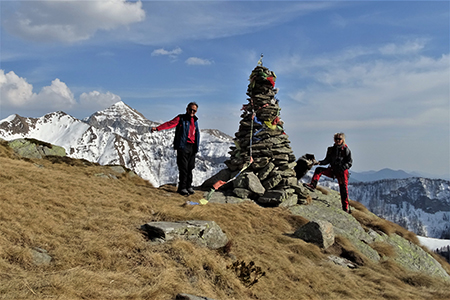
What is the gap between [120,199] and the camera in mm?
11375

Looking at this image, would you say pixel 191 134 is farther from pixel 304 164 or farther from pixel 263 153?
pixel 304 164

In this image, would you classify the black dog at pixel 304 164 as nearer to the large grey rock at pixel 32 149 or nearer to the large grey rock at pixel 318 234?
the large grey rock at pixel 318 234

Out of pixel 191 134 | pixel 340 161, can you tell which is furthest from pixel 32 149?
pixel 340 161

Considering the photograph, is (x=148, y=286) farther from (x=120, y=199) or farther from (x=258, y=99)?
(x=258, y=99)

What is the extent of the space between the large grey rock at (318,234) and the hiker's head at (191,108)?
7.07 meters

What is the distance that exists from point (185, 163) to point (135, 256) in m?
7.41

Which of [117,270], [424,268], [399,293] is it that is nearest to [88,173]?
[117,270]

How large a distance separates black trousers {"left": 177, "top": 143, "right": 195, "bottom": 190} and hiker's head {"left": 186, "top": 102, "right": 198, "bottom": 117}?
1.47 meters

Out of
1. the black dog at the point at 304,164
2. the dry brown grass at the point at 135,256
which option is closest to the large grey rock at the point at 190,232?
the dry brown grass at the point at 135,256

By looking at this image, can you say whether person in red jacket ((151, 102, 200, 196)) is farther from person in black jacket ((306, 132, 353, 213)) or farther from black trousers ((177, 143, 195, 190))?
person in black jacket ((306, 132, 353, 213))

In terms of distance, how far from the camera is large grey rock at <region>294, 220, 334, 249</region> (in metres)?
11.5

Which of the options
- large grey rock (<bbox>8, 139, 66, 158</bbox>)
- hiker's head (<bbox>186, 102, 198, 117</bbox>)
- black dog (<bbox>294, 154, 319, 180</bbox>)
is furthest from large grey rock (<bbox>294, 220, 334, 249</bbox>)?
large grey rock (<bbox>8, 139, 66, 158</bbox>)

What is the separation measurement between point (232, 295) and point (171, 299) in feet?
5.67

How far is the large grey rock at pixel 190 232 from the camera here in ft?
26.8
